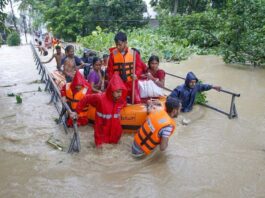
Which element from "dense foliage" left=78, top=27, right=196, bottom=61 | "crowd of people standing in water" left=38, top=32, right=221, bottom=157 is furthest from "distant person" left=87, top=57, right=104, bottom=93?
"dense foliage" left=78, top=27, right=196, bottom=61

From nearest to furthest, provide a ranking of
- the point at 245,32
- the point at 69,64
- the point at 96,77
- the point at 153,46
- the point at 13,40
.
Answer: the point at 96,77, the point at 69,64, the point at 245,32, the point at 153,46, the point at 13,40

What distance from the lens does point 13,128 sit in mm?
5484

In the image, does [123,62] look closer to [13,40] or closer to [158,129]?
[158,129]

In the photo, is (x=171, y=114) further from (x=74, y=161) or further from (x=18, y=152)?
(x=18, y=152)

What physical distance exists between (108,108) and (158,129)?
2.90 feet

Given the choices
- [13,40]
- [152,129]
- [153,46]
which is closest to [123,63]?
[152,129]

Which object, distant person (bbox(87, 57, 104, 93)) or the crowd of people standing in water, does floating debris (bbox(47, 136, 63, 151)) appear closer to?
the crowd of people standing in water

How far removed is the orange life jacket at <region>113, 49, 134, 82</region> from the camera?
4949mm

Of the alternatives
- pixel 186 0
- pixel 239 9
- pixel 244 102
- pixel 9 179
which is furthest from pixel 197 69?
pixel 186 0

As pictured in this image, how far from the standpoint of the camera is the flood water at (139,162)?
354 cm

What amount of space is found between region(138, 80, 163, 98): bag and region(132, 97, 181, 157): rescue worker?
1.65 m

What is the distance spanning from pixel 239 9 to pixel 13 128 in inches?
393

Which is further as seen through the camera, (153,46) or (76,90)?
(153,46)

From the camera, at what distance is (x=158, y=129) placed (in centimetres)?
366
